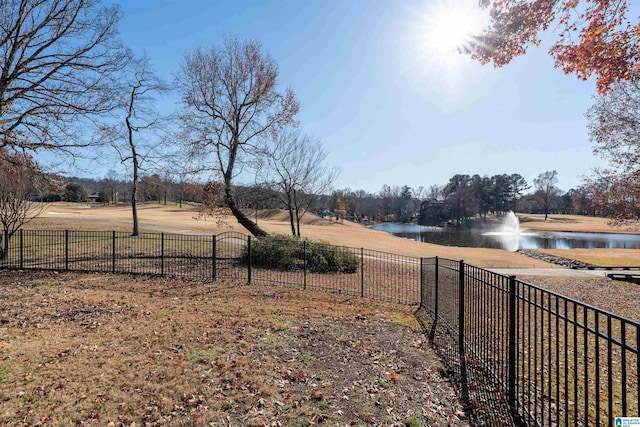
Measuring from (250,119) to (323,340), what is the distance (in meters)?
13.1

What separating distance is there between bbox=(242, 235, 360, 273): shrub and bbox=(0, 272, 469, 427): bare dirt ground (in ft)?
16.5

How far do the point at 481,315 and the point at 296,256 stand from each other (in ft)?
25.1

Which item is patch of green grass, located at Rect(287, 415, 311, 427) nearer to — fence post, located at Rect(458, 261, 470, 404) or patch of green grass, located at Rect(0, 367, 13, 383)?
fence post, located at Rect(458, 261, 470, 404)

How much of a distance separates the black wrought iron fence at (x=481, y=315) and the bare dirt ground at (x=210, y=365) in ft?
2.03

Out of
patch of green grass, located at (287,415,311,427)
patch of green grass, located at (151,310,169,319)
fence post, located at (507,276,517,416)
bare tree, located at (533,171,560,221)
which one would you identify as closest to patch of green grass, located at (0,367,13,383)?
patch of green grass, located at (151,310,169,319)

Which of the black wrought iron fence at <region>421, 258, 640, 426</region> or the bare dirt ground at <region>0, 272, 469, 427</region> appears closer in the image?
the black wrought iron fence at <region>421, 258, 640, 426</region>

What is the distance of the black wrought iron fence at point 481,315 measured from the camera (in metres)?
3.06

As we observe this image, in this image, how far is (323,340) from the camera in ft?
18.2

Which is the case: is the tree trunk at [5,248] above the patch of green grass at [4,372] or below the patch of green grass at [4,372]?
above

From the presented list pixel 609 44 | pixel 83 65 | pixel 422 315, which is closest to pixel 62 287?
pixel 83 65

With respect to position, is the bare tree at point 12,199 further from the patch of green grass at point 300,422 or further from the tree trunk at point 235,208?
the patch of green grass at point 300,422

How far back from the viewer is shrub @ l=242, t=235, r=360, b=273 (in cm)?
1287

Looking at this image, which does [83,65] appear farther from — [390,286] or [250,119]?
[390,286]

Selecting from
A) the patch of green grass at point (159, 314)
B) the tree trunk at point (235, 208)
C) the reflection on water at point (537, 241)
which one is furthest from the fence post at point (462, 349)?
the reflection on water at point (537, 241)
